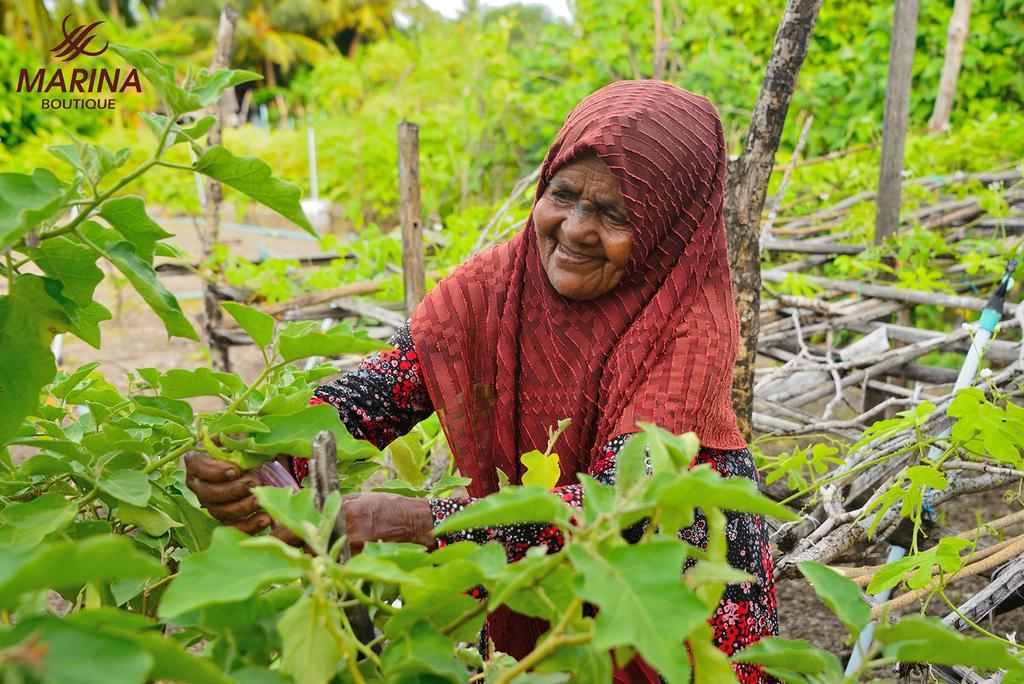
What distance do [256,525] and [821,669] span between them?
0.67m

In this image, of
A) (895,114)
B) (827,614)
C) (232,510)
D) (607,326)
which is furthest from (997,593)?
(895,114)

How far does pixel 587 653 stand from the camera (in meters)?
0.67

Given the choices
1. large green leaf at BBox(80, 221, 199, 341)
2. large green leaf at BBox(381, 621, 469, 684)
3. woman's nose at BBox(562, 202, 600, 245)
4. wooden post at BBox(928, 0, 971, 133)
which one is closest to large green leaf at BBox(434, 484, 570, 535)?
large green leaf at BBox(381, 621, 469, 684)

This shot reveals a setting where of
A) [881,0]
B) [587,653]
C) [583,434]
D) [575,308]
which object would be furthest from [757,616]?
[881,0]

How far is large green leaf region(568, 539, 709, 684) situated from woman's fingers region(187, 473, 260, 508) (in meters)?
0.58

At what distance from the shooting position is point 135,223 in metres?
0.89

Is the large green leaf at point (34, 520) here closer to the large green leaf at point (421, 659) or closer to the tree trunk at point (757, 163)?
the large green leaf at point (421, 659)

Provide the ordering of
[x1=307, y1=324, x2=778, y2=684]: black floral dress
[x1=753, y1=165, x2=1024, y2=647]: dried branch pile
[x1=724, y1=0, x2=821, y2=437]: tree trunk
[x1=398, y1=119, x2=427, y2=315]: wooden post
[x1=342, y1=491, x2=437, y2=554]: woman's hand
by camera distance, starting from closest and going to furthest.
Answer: [x1=342, y1=491, x2=437, y2=554]: woman's hand → [x1=307, y1=324, x2=778, y2=684]: black floral dress → [x1=753, y1=165, x2=1024, y2=647]: dried branch pile → [x1=724, y1=0, x2=821, y2=437]: tree trunk → [x1=398, y1=119, x2=427, y2=315]: wooden post

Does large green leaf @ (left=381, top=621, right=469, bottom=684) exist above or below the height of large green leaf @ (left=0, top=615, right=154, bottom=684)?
below

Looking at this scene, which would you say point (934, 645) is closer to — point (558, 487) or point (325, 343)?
point (325, 343)

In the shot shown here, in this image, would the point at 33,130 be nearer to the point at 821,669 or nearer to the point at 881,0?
the point at 881,0

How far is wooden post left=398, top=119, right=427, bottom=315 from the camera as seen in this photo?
10.7 feet

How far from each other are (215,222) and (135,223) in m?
4.61

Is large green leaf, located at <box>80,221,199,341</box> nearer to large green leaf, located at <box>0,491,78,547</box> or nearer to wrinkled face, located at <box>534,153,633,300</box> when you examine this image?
large green leaf, located at <box>0,491,78,547</box>
